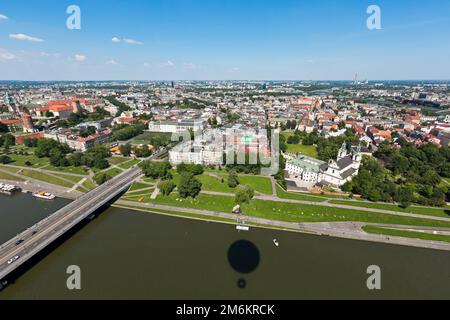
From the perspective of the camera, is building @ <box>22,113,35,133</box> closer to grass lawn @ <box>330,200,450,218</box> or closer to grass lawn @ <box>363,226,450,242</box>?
grass lawn @ <box>330,200,450,218</box>

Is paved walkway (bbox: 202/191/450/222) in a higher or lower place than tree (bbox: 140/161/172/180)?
lower

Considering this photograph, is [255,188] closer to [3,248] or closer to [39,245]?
[39,245]

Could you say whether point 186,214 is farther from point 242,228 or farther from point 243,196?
point 243,196

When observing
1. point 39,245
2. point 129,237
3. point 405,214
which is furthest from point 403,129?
point 39,245

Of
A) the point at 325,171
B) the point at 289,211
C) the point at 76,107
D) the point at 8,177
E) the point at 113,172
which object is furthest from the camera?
the point at 76,107

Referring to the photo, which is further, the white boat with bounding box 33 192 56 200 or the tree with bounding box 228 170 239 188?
the tree with bounding box 228 170 239 188

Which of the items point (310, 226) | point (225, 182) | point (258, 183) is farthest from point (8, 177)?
point (310, 226)

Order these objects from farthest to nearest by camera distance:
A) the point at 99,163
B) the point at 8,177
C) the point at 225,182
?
the point at 99,163
the point at 8,177
the point at 225,182

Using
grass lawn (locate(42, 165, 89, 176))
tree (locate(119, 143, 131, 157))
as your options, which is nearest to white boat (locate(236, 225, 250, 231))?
grass lawn (locate(42, 165, 89, 176))
